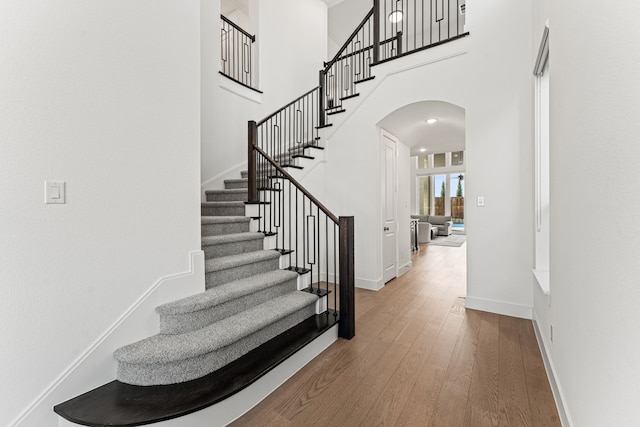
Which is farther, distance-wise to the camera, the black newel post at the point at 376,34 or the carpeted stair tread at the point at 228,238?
the black newel post at the point at 376,34

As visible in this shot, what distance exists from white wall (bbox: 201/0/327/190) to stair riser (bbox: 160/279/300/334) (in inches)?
92.6

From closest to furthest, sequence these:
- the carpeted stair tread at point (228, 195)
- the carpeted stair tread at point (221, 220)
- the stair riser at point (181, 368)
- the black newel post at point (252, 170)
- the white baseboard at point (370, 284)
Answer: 1. the stair riser at point (181, 368)
2. the carpeted stair tread at point (221, 220)
3. the black newel post at point (252, 170)
4. the carpeted stair tread at point (228, 195)
5. the white baseboard at point (370, 284)

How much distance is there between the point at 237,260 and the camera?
2.51 meters

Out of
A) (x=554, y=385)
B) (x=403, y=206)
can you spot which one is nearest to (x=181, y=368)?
(x=554, y=385)

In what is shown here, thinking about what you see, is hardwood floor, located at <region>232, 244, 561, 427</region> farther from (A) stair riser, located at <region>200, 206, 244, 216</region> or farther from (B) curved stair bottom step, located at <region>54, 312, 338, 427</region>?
(A) stair riser, located at <region>200, 206, 244, 216</region>

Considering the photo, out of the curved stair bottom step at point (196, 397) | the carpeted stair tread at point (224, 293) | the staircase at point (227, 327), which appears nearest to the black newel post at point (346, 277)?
the staircase at point (227, 327)

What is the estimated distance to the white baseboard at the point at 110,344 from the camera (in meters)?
1.40

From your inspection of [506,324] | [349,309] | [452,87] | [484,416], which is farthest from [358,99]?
[484,416]

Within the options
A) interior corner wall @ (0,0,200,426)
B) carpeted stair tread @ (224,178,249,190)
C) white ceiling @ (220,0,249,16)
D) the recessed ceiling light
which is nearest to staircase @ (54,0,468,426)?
interior corner wall @ (0,0,200,426)

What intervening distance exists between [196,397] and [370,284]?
2.93 metres

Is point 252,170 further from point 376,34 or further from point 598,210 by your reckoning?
point 598,210

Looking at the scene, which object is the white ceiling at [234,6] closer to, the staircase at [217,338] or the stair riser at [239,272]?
the staircase at [217,338]

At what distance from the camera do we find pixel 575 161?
Result: 138cm

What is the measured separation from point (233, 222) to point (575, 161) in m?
2.78
